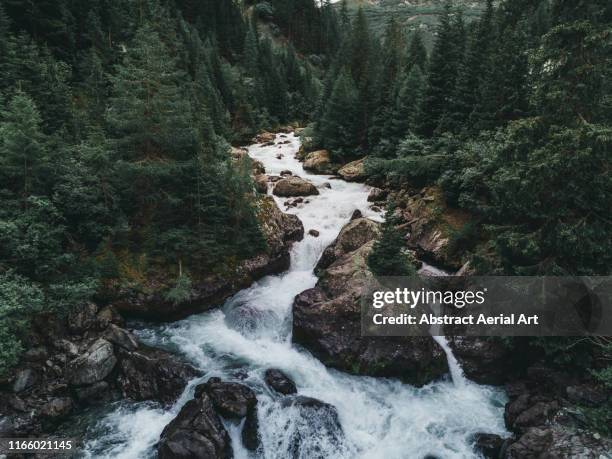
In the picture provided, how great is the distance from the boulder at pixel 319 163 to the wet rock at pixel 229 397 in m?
26.8

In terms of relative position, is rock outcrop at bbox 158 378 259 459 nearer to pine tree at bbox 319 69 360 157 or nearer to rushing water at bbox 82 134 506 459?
rushing water at bbox 82 134 506 459

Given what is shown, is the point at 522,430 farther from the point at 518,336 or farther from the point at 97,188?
the point at 97,188

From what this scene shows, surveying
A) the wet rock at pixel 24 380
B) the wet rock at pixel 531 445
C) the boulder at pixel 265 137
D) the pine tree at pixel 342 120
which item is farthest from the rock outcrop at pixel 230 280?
the boulder at pixel 265 137

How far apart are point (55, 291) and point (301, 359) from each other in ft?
35.0

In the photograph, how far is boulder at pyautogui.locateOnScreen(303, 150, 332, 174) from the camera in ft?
123

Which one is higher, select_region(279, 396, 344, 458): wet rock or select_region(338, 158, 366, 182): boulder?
select_region(338, 158, 366, 182): boulder

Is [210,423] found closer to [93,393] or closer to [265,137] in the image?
[93,393]

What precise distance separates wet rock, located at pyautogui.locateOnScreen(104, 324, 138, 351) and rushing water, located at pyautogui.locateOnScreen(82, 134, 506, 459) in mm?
1009

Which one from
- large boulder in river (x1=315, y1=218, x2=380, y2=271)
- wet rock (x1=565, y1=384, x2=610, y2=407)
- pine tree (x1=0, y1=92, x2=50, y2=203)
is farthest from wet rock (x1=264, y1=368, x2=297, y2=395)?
pine tree (x1=0, y1=92, x2=50, y2=203)

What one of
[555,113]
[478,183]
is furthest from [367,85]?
[555,113]

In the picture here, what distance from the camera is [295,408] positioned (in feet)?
44.1

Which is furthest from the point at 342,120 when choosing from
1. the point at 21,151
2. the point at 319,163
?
the point at 21,151

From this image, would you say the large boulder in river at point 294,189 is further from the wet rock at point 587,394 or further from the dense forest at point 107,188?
the wet rock at point 587,394

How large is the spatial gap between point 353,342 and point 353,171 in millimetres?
21693
